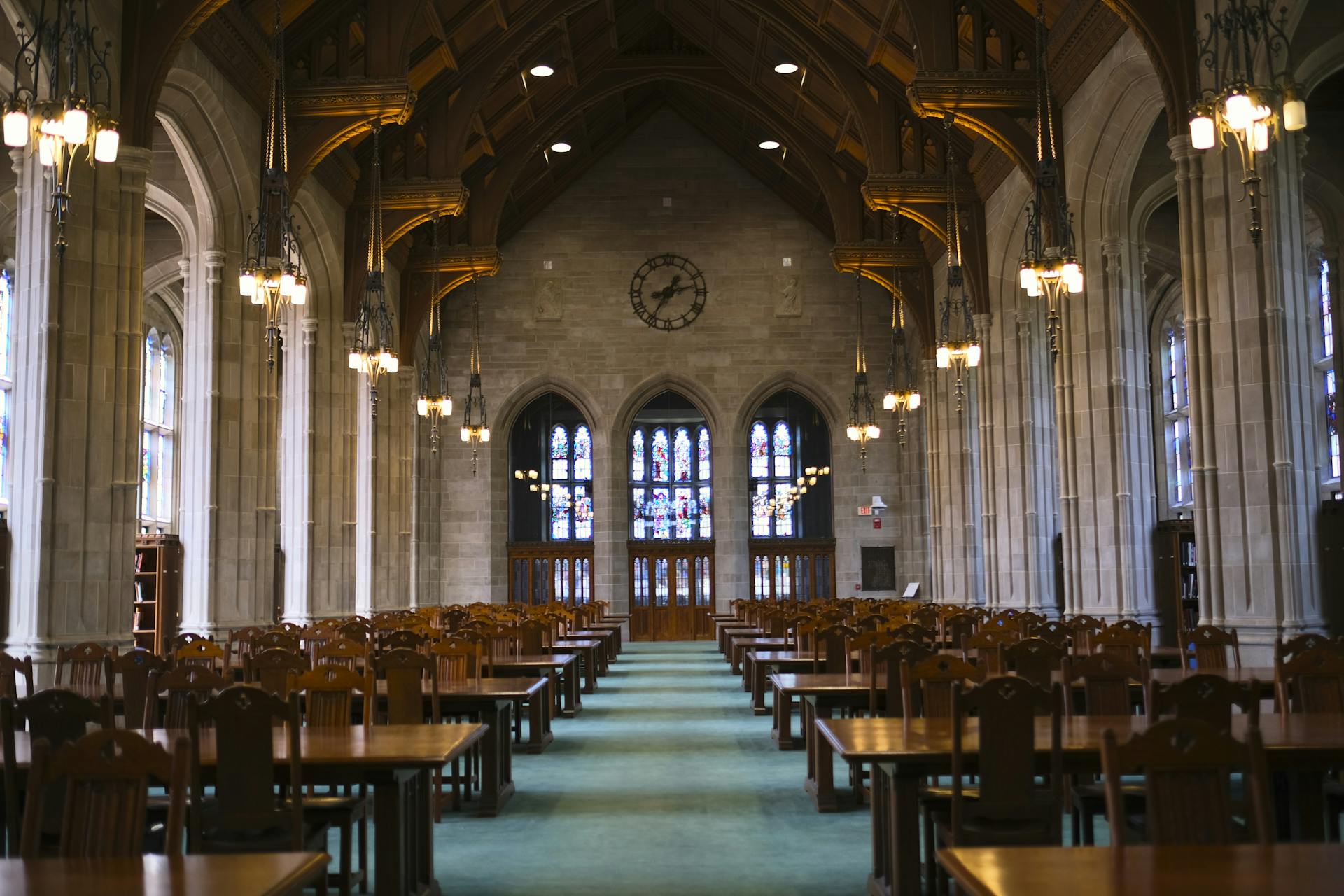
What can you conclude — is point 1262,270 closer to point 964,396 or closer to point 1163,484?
point 964,396

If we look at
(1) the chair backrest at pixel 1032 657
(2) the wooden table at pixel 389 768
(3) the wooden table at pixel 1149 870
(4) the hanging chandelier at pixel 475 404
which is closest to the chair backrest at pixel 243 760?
(2) the wooden table at pixel 389 768

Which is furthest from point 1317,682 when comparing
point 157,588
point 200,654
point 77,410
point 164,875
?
point 157,588

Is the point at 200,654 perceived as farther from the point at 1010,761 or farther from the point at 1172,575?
the point at 1172,575

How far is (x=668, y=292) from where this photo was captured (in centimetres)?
3216

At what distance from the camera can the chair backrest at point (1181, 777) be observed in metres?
4.10

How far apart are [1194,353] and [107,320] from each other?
10.2 metres

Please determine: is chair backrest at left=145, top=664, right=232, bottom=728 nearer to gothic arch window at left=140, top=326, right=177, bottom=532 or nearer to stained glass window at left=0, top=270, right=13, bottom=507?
stained glass window at left=0, top=270, right=13, bottom=507

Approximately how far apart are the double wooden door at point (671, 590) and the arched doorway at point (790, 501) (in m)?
1.22

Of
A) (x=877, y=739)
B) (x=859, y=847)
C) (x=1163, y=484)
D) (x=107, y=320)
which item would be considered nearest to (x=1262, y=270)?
(x=859, y=847)

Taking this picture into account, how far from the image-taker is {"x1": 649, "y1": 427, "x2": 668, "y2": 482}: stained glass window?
109ft

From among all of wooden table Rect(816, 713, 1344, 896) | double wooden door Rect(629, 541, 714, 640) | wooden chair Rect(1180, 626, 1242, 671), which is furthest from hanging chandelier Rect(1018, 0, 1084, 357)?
double wooden door Rect(629, 541, 714, 640)

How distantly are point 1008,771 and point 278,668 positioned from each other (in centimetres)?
441

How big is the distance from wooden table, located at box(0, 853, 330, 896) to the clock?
93.5 feet

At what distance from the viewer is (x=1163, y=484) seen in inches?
1064
